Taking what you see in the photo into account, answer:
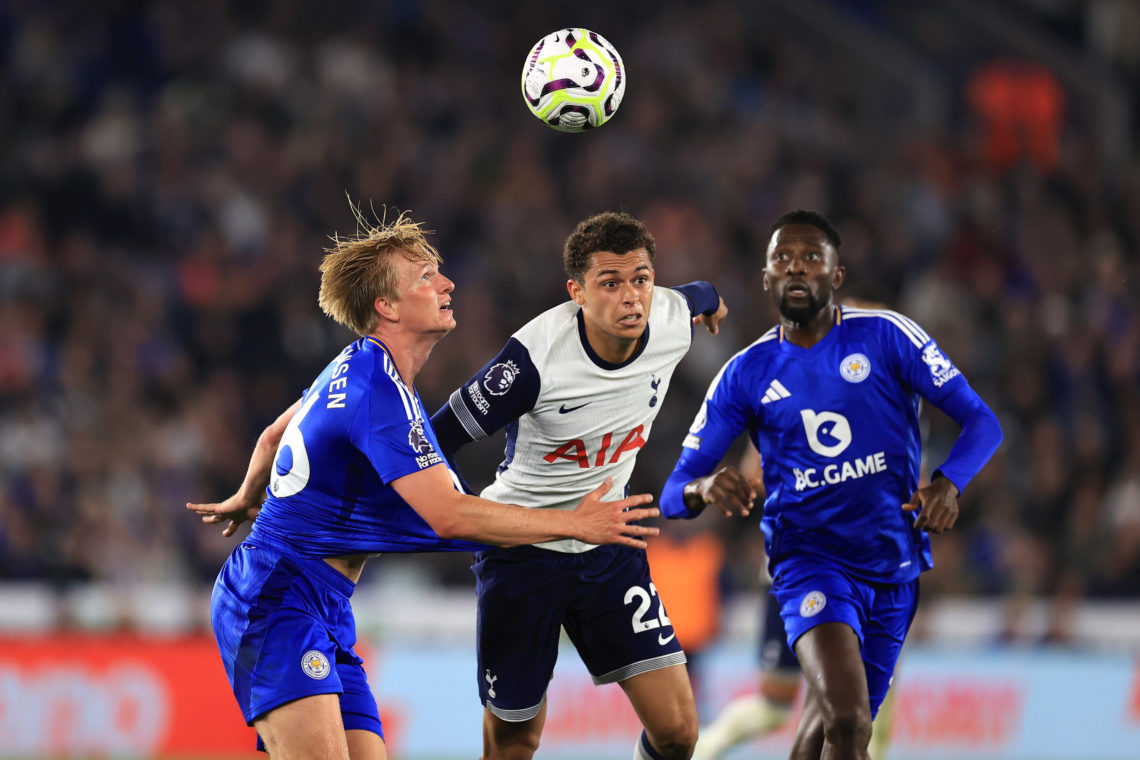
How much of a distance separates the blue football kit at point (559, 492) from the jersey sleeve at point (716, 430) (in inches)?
8.5

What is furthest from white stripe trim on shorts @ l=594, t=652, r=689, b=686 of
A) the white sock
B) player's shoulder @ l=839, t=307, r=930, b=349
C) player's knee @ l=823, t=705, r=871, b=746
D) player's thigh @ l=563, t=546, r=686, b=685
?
the white sock

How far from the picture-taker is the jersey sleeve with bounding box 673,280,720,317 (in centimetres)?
660

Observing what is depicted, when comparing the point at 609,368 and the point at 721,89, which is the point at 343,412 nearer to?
the point at 609,368

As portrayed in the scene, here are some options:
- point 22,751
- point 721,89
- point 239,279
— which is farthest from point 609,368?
point 721,89

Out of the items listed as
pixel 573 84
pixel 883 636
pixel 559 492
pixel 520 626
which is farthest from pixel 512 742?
pixel 573 84

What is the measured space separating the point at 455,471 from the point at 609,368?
2.60ft

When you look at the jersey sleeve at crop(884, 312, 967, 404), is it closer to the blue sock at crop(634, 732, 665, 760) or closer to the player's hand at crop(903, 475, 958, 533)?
the player's hand at crop(903, 475, 958, 533)

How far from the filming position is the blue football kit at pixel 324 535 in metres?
5.07

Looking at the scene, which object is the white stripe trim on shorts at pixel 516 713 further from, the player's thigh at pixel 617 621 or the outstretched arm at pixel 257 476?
the outstretched arm at pixel 257 476

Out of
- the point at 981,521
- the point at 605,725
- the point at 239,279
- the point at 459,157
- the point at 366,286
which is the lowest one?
the point at 605,725

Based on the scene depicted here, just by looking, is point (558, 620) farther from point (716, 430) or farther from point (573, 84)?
point (573, 84)

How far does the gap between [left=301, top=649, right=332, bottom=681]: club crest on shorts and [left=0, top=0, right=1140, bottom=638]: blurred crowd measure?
6613 millimetres

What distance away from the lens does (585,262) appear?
20.1ft

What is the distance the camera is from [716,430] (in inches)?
249
